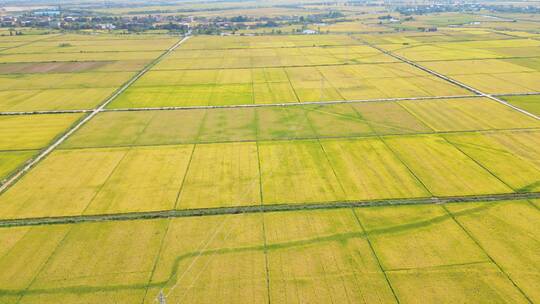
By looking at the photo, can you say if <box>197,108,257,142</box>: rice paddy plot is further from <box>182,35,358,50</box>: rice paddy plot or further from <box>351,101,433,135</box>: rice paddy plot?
<box>182,35,358,50</box>: rice paddy plot

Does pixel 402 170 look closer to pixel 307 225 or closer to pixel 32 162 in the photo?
pixel 307 225

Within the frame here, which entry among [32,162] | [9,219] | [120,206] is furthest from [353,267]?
[32,162]

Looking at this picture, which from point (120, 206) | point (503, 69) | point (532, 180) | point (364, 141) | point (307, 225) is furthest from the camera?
point (503, 69)

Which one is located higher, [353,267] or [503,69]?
[503,69]

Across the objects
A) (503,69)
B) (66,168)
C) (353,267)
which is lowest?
(353,267)

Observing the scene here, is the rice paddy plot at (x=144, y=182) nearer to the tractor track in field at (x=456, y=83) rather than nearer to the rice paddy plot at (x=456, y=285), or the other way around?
the rice paddy plot at (x=456, y=285)

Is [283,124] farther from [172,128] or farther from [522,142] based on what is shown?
[522,142]

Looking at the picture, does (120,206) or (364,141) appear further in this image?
(364,141)
